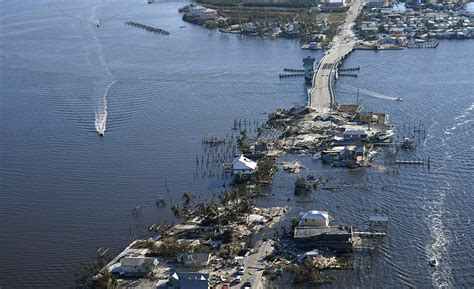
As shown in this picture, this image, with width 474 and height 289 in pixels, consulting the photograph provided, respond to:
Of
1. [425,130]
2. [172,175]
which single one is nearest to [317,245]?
[172,175]

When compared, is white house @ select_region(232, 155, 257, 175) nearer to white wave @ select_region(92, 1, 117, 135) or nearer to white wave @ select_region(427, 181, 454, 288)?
white wave @ select_region(427, 181, 454, 288)

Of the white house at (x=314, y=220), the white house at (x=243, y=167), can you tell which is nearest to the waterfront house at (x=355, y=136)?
the white house at (x=243, y=167)

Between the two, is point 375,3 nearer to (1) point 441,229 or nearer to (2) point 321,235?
(1) point 441,229

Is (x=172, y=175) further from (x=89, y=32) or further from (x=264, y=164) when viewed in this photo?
(x=89, y=32)

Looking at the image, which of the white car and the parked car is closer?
the white car

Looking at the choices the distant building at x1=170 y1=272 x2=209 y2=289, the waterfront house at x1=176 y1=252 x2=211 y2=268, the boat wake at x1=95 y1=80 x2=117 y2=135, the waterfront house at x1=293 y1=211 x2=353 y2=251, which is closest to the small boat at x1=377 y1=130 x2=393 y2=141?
the waterfront house at x1=293 y1=211 x2=353 y2=251
